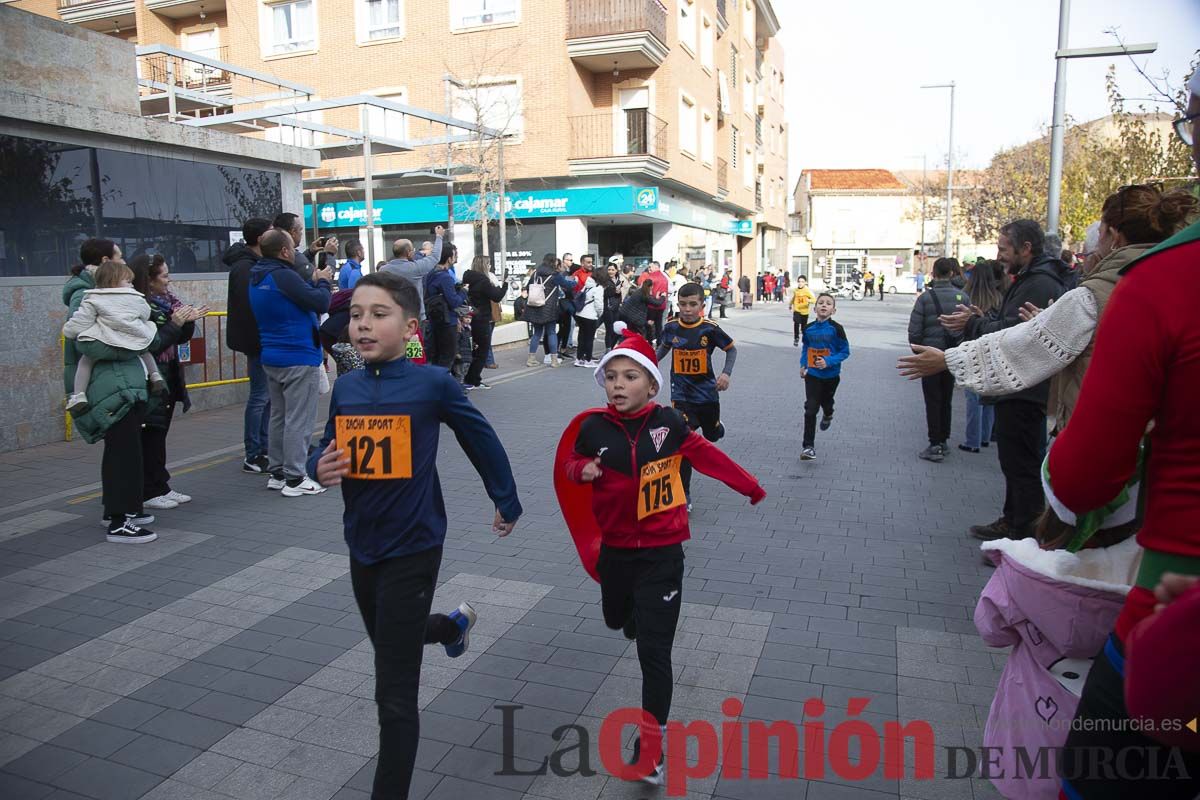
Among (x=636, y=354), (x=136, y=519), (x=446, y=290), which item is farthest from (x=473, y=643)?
(x=446, y=290)

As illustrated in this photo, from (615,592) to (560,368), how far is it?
12430 mm

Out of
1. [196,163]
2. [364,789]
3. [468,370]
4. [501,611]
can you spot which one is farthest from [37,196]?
[364,789]

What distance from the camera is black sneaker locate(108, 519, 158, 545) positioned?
5848mm

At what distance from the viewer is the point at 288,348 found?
6930 millimetres

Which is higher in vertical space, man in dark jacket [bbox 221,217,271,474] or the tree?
the tree

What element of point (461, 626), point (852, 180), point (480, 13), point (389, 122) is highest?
point (852, 180)

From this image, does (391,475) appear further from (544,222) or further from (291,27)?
(291,27)

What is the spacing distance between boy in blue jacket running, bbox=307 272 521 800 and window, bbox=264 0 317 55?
29.4 m

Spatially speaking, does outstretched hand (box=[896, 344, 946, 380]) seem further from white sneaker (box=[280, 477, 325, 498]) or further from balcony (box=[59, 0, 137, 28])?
balcony (box=[59, 0, 137, 28])

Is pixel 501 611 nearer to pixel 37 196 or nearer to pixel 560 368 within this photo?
pixel 37 196

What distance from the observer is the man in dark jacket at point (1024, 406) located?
5.31 m

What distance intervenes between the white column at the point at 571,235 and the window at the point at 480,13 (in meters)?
6.29

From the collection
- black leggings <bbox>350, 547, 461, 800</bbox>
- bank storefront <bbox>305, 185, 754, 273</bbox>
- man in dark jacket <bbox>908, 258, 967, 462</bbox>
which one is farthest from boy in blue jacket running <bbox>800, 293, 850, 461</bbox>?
bank storefront <bbox>305, 185, 754, 273</bbox>

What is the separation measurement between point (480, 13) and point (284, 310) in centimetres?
2302
